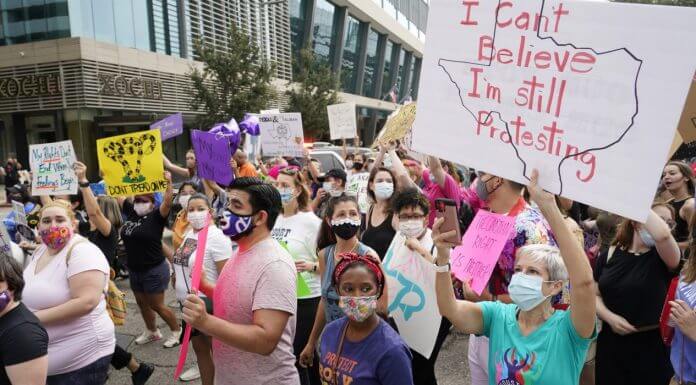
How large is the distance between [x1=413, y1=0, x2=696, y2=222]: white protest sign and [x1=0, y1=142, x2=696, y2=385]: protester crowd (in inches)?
6.5

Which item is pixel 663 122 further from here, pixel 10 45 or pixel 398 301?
pixel 10 45

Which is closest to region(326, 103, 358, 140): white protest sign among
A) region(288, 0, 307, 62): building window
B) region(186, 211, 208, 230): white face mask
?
region(186, 211, 208, 230): white face mask

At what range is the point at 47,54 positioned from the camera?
1780 centimetres

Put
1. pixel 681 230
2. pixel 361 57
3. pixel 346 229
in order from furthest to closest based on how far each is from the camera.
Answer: pixel 361 57, pixel 681 230, pixel 346 229

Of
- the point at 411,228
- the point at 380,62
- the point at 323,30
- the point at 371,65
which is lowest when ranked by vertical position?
the point at 411,228

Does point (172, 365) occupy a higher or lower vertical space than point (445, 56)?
lower

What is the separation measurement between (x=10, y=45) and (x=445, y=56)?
2159 cm

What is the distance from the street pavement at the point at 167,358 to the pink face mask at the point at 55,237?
6.40ft

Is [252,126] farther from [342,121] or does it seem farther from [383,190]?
[383,190]

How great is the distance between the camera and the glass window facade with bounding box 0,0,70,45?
17.3 meters

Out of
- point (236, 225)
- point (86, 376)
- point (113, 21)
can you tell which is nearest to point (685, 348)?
point (236, 225)

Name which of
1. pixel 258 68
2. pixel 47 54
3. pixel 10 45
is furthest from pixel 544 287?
pixel 10 45

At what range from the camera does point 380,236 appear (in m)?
3.99

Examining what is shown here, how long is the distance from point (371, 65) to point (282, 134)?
4301cm
